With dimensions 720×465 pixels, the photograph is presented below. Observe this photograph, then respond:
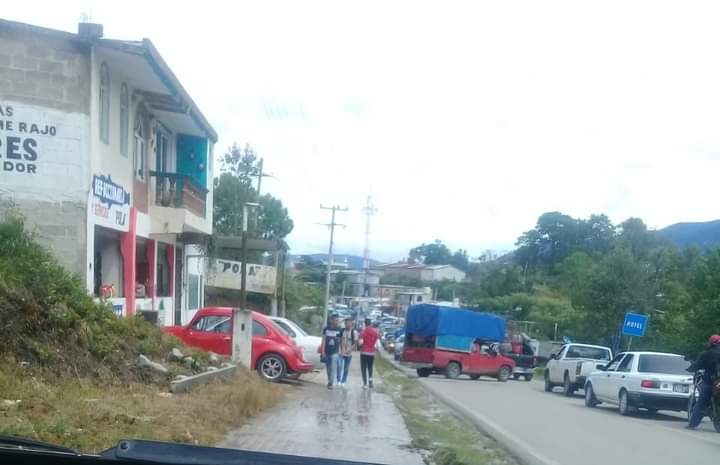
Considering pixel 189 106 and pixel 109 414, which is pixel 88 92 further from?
pixel 109 414

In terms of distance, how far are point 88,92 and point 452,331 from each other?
699 inches

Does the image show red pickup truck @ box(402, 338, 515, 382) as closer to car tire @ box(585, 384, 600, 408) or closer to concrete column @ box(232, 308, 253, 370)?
car tire @ box(585, 384, 600, 408)

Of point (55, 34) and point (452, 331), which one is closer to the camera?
point (55, 34)

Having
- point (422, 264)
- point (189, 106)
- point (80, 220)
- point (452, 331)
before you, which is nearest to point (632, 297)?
point (452, 331)

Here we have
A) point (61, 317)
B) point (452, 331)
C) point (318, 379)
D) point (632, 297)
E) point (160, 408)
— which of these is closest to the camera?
point (160, 408)

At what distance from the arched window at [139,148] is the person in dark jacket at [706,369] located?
1390 cm

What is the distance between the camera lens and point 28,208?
1786 centimetres

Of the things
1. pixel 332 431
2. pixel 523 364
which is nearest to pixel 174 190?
pixel 332 431

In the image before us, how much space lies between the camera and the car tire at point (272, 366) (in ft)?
64.5

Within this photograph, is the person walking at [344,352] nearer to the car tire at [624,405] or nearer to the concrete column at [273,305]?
the car tire at [624,405]

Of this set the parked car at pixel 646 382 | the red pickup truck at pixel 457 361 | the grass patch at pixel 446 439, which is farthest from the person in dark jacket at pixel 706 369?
the red pickup truck at pixel 457 361

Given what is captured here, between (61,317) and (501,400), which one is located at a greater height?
(61,317)

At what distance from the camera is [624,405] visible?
19.2 meters

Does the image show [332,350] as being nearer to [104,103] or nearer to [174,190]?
[104,103]
